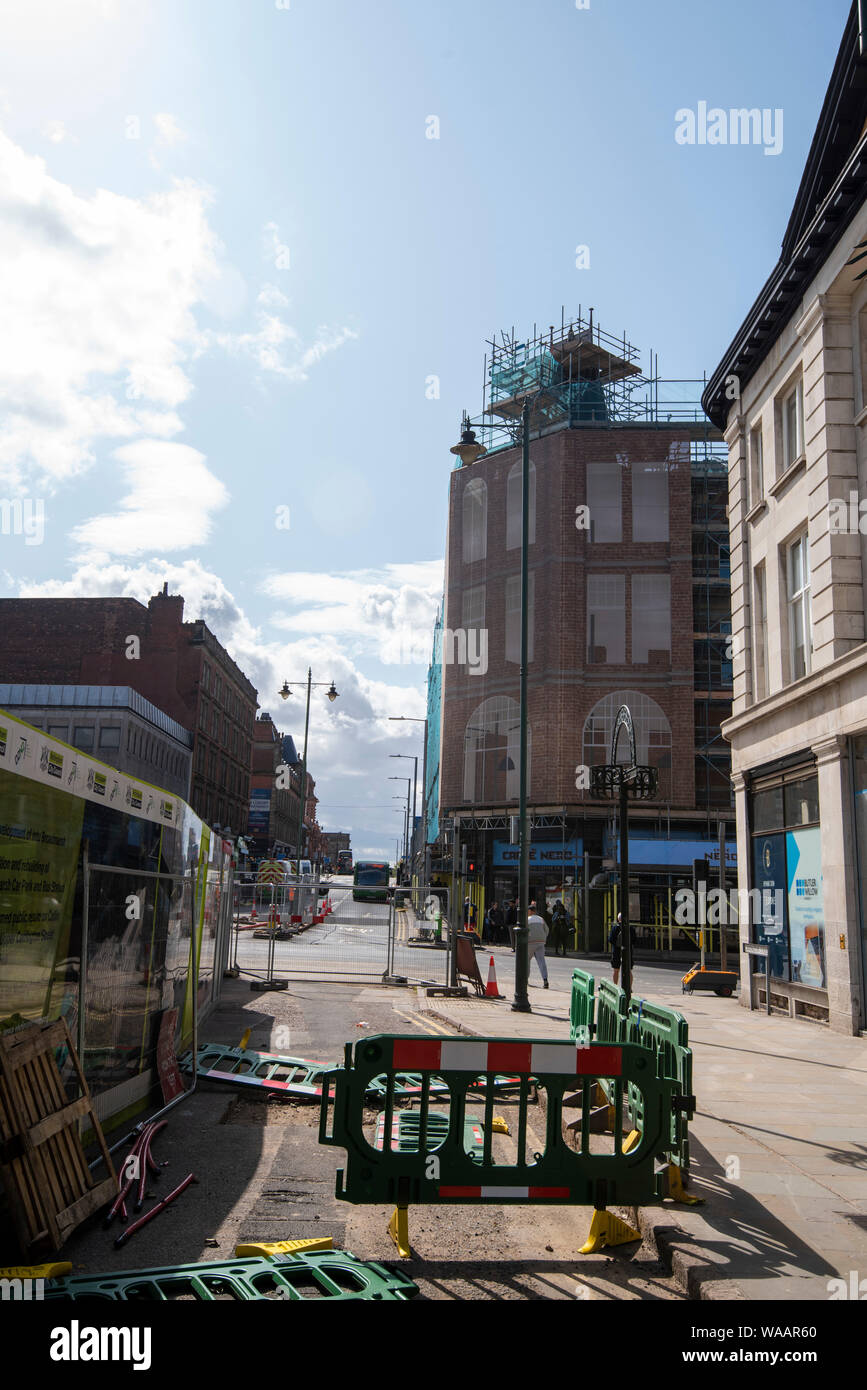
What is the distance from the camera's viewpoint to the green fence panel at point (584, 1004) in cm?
903

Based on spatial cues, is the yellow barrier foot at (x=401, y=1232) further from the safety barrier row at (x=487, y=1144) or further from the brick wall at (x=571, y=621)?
the brick wall at (x=571, y=621)

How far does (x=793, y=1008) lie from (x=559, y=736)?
24.6 meters

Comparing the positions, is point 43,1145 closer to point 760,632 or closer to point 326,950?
point 760,632

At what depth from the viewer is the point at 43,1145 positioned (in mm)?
5246

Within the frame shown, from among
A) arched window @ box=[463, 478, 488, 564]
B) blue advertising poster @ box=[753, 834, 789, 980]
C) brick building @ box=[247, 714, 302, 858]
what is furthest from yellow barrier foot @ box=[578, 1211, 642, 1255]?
brick building @ box=[247, 714, 302, 858]

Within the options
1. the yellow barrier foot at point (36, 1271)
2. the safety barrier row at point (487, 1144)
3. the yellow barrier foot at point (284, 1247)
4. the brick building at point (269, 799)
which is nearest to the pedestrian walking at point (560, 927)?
the safety barrier row at point (487, 1144)

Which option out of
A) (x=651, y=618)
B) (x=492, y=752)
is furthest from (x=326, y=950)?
(x=651, y=618)

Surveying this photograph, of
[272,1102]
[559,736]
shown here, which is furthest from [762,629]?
[559,736]

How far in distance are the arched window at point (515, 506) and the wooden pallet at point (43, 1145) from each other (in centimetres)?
3953

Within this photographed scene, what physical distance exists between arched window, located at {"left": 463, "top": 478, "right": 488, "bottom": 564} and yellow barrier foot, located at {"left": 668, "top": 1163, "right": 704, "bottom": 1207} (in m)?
40.6

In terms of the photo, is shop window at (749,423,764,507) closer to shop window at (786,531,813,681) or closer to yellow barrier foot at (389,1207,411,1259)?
shop window at (786,531,813,681)

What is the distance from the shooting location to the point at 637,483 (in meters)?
42.7

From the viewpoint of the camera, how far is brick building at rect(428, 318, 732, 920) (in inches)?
1581
